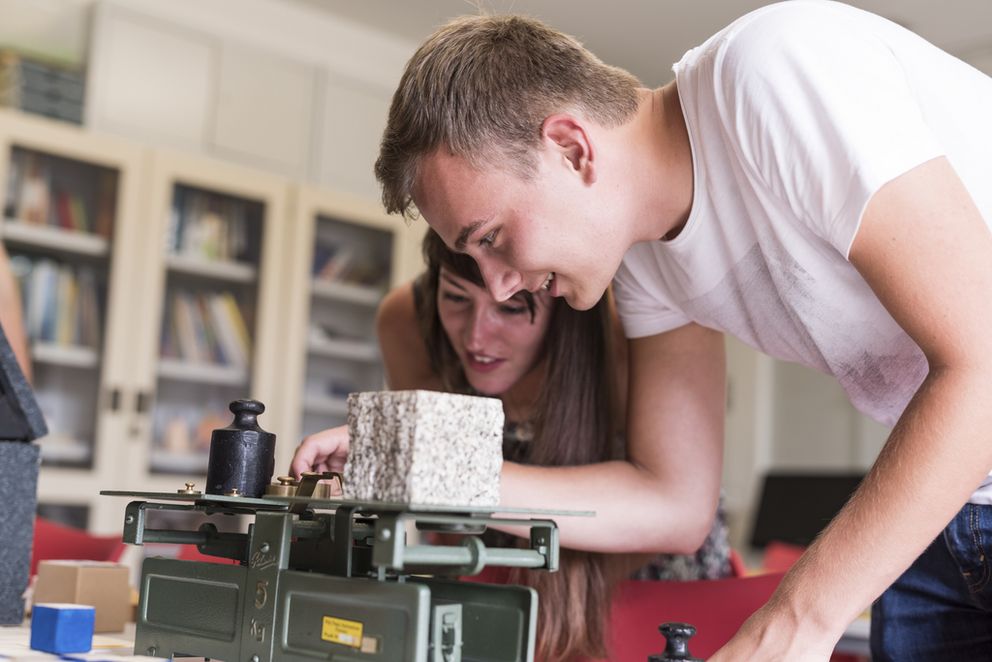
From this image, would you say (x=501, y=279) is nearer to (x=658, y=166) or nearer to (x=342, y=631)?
(x=658, y=166)

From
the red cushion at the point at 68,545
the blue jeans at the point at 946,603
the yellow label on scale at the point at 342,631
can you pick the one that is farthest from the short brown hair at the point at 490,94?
the red cushion at the point at 68,545

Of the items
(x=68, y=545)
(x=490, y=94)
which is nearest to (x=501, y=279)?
(x=490, y=94)

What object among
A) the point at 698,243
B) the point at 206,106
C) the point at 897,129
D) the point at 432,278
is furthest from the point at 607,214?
the point at 206,106

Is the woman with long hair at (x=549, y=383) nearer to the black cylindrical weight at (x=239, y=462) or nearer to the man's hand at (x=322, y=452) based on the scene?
the man's hand at (x=322, y=452)

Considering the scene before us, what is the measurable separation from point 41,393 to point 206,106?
1.22 m

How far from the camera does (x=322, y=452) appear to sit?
1.19m

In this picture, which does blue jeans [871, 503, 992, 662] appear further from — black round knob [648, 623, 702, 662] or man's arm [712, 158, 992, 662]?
black round knob [648, 623, 702, 662]

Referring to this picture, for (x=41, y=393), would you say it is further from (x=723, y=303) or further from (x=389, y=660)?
(x=389, y=660)

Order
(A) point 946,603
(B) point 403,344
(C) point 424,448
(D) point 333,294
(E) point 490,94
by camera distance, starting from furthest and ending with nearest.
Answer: (D) point 333,294, (B) point 403,344, (A) point 946,603, (E) point 490,94, (C) point 424,448

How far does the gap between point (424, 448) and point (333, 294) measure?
11.3 feet

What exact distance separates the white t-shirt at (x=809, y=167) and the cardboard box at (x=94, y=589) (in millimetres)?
728

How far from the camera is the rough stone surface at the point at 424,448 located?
0.75 m

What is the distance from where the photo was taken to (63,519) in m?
3.50

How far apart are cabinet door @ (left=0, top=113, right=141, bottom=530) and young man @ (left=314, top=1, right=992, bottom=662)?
8.37ft
